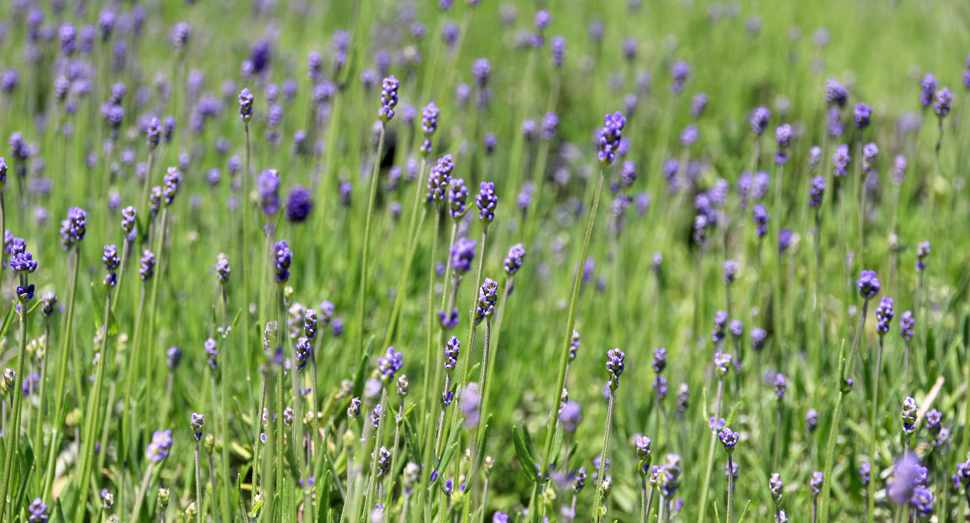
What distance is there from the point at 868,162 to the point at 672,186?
4.65ft

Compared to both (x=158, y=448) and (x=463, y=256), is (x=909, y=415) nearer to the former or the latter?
(x=463, y=256)

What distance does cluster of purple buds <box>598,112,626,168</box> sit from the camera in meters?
1.58

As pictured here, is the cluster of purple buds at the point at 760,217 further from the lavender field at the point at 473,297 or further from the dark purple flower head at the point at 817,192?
the dark purple flower head at the point at 817,192

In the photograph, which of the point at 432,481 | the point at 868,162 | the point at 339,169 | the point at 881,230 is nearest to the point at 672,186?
the point at 881,230

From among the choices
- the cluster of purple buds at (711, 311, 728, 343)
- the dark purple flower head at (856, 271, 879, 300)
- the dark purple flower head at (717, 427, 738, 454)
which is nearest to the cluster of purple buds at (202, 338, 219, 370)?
the dark purple flower head at (717, 427, 738, 454)

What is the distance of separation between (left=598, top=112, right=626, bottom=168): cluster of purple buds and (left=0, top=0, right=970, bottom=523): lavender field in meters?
0.02

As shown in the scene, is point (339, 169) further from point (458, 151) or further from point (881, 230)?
point (881, 230)

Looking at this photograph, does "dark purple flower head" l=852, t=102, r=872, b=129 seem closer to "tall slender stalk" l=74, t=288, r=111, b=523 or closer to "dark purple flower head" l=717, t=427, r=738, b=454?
"dark purple flower head" l=717, t=427, r=738, b=454

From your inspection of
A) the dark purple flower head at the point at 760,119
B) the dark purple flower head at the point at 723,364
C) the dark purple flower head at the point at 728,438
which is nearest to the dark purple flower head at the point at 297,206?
the dark purple flower head at the point at 728,438

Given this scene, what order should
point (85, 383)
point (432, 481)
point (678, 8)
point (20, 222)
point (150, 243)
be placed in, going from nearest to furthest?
1. point (432, 481)
2. point (150, 243)
3. point (85, 383)
4. point (20, 222)
5. point (678, 8)

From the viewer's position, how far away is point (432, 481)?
74.1 inches

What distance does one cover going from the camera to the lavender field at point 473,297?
1.83 m

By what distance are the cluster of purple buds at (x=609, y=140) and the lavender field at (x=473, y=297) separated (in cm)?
2

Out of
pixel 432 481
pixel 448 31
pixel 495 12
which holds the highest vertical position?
pixel 495 12
